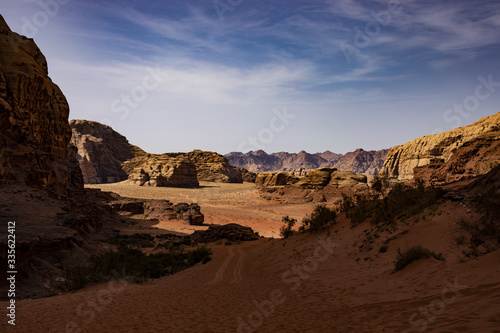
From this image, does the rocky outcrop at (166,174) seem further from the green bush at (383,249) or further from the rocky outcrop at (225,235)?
the green bush at (383,249)

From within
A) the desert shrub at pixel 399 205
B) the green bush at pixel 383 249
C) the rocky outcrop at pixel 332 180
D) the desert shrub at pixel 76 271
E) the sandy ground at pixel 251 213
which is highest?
the rocky outcrop at pixel 332 180

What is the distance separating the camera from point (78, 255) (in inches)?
491

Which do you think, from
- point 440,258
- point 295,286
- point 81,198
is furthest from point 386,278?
point 81,198

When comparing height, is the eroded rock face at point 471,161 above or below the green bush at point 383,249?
above

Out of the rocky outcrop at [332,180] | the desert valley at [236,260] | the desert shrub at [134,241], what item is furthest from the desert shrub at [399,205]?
the rocky outcrop at [332,180]

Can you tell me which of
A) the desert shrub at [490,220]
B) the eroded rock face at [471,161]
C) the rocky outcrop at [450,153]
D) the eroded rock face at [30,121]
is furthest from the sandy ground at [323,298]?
the eroded rock face at [30,121]

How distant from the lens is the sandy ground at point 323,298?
520cm

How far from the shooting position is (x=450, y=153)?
76.2 m

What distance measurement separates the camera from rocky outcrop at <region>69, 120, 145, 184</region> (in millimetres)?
84188

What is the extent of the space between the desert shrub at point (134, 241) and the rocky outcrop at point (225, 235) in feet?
12.5

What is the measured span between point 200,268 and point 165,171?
68.9 meters

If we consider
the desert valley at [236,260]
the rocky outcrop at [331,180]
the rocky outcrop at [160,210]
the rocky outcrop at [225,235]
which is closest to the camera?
the desert valley at [236,260]

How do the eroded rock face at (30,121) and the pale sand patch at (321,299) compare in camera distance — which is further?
the eroded rock face at (30,121)

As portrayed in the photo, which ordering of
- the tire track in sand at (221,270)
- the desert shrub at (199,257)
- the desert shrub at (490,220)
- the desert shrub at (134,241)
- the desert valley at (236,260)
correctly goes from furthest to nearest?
1. the desert shrub at (134,241)
2. the desert shrub at (199,257)
3. the tire track in sand at (221,270)
4. the desert shrub at (490,220)
5. the desert valley at (236,260)
